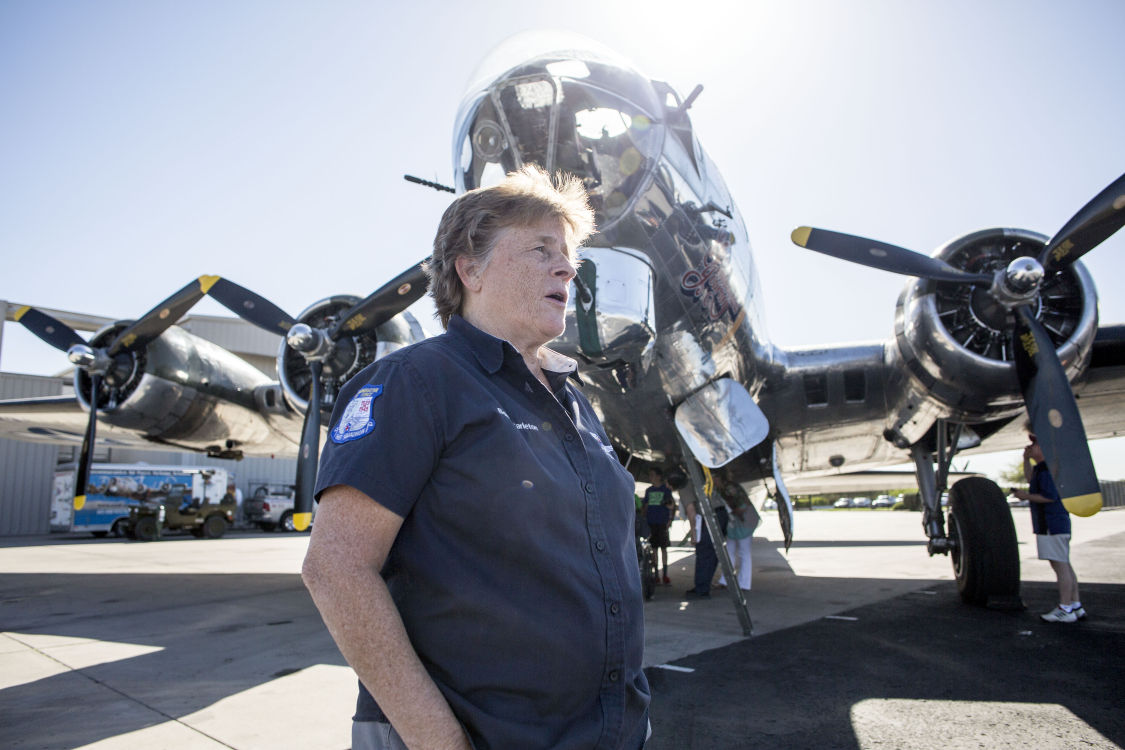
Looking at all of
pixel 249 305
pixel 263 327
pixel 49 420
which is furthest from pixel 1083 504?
pixel 49 420

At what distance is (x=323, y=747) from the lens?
314 cm

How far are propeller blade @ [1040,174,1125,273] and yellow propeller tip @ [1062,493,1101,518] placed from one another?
2124 millimetres

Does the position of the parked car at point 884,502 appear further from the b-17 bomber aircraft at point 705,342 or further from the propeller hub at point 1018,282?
the propeller hub at point 1018,282

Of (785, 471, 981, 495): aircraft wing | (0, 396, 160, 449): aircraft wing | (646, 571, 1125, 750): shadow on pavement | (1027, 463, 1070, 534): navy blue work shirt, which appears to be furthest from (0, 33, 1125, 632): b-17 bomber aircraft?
(785, 471, 981, 495): aircraft wing

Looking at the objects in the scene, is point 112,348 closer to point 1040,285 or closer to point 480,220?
point 480,220

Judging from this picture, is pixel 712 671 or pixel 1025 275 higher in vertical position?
pixel 1025 275

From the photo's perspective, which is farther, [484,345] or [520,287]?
[520,287]

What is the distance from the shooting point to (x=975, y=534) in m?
6.80

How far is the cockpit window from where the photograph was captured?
5105 millimetres

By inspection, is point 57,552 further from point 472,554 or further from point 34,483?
point 472,554

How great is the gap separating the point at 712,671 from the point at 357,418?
3948 millimetres

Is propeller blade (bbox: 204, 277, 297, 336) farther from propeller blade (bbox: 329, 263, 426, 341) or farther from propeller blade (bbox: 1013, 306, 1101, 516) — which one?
propeller blade (bbox: 1013, 306, 1101, 516)

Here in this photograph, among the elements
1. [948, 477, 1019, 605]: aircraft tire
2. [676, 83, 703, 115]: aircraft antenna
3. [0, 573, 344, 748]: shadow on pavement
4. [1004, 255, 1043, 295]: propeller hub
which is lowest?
[0, 573, 344, 748]: shadow on pavement

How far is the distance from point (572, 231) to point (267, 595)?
323 inches
